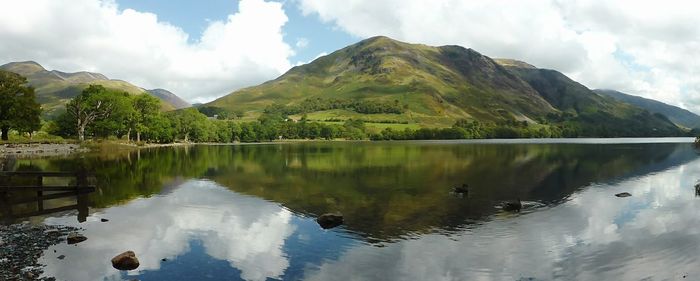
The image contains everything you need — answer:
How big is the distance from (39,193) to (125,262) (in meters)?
27.0

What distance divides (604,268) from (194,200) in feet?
134

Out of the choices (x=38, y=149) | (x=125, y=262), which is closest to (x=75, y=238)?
(x=125, y=262)

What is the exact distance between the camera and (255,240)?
34.6 m

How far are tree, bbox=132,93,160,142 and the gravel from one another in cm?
15404

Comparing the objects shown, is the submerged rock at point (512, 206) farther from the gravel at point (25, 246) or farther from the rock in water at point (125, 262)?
the gravel at point (25, 246)

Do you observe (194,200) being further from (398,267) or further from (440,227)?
(398,267)

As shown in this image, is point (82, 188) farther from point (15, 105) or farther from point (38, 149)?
point (15, 105)

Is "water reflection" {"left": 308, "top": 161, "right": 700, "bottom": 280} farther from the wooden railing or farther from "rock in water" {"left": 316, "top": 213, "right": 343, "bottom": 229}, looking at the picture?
the wooden railing

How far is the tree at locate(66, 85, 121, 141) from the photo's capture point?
15112cm

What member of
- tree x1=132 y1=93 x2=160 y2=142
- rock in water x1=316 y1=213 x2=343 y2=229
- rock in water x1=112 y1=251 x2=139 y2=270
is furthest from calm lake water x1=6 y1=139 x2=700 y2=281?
tree x1=132 y1=93 x2=160 y2=142

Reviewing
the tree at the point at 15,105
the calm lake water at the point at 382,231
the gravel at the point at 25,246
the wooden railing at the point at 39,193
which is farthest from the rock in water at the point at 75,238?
the tree at the point at 15,105

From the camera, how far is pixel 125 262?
27188 millimetres

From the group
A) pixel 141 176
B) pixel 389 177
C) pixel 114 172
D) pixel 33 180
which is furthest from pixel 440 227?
pixel 114 172

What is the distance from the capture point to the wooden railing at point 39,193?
41.9 m
